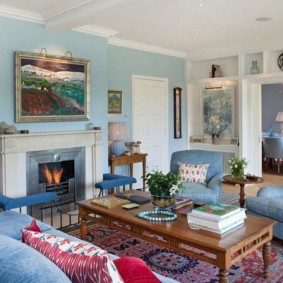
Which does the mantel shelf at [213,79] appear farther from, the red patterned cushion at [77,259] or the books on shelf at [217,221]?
the red patterned cushion at [77,259]

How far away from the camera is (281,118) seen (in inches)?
371

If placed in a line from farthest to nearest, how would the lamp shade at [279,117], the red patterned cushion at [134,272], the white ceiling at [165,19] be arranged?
1. the lamp shade at [279,117]
2. the white ceiling at [165,19]
3. the red patterned cushion at [134,272]

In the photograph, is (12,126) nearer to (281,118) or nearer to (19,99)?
(19,99)

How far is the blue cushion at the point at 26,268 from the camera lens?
1.23 m

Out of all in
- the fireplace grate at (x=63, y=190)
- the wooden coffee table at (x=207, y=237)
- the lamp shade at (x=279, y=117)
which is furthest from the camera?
the lamp shade at (x=279, y=117)

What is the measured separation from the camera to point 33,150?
4.33 m

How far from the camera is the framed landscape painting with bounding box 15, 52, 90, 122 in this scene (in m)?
4.26

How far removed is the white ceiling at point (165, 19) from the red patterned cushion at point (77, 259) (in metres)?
2.56

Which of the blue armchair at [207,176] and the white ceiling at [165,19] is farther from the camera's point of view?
the blue armchair at [207,176]

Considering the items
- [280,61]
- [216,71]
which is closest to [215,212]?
[280,61]

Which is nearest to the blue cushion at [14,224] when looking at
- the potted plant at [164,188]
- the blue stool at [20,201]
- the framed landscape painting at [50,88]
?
the blue stool at [20,201]

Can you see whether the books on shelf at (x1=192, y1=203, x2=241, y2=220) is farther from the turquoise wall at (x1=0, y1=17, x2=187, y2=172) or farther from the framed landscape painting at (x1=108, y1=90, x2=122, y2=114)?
the framed landscape painting at (x1=108, y1=90, x2=122, y2=114)

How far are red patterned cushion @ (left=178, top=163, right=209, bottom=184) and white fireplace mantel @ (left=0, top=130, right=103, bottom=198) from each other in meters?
1.30

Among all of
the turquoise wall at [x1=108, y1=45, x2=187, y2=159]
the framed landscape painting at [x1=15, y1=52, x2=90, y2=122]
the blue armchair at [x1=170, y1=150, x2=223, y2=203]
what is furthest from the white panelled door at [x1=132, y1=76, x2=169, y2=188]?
the blue armchair at [x1=170, y1=150, x2=223, y2=203]
